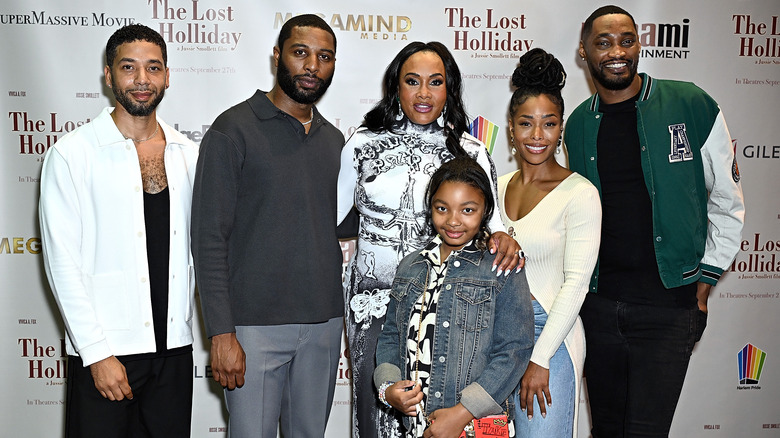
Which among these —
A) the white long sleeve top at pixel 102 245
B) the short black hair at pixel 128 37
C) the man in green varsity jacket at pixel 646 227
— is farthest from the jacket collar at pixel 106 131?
the man in green varsity jacket at pixel 646 227

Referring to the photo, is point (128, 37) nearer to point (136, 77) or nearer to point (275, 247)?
point (136, 77)

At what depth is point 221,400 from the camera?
346 centimetres

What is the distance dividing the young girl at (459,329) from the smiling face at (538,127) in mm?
343

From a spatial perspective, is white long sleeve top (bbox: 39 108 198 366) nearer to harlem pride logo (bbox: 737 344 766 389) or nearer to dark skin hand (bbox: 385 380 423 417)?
dark skin hand (bbox: 385 380 423 417)

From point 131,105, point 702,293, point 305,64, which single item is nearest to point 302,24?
point 305,64

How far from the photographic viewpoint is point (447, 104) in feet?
7.43

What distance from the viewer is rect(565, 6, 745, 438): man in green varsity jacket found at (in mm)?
2264

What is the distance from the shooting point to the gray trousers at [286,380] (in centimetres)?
219

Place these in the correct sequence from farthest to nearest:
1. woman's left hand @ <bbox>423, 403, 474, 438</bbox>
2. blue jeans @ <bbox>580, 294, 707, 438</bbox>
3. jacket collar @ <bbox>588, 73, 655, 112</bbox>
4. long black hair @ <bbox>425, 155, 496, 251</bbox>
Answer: jacket collar @ <bbox>588, 73, 655, 112</bbox> → blue jeans @ <bbox>580, 294, 707, 438</bbox> → long black hair @ <bbox>425, 155, 496, 251</bbox> → woman's left hand @ <bbox>423, 403, 474, 438</bbox>

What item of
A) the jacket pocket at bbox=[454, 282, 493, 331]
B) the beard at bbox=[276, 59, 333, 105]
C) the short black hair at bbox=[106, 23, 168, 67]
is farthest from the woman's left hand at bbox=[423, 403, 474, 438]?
the short black hair at bbox=[106, 23, 168, 67]

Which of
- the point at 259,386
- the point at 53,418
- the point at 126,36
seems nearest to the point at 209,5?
the point at 126,36

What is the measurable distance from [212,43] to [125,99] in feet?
4.28

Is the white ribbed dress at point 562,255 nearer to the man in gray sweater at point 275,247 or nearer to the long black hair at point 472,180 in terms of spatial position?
the long black hair at point 472,180

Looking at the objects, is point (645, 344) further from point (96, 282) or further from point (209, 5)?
point (209, 5)
